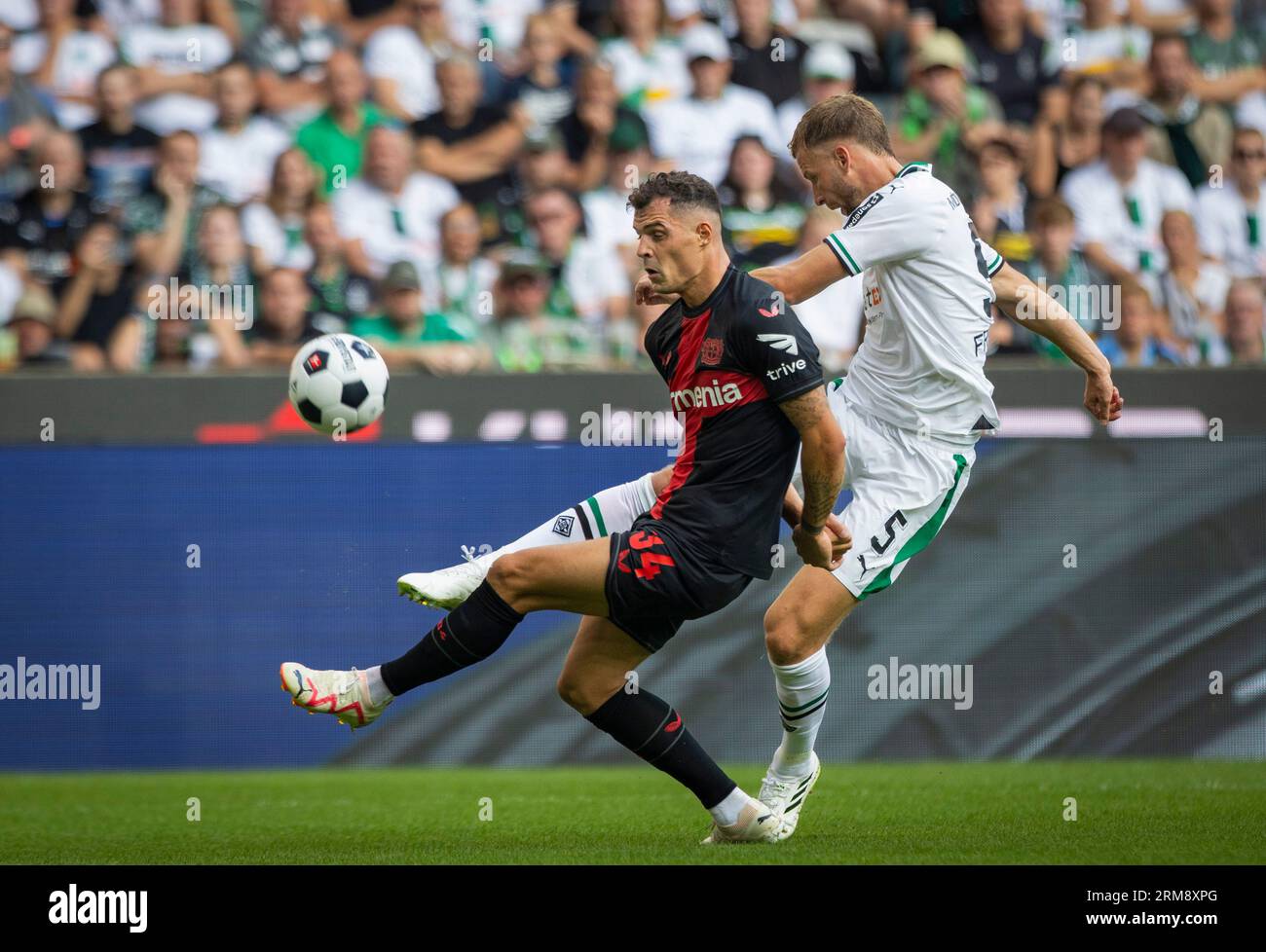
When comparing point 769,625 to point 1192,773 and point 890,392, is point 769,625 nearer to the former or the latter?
point 890,392

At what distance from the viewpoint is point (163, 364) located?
9.88 metres

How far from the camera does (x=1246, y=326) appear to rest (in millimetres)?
Answer: 10016

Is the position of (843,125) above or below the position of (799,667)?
above

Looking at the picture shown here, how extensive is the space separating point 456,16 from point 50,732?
5.46 m

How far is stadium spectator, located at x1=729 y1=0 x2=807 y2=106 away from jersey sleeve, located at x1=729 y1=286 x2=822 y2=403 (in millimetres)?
6214

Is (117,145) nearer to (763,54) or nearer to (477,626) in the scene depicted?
(763,54)

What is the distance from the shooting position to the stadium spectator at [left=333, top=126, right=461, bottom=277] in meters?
10.5

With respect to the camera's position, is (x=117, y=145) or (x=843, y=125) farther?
(x=117, y=145)

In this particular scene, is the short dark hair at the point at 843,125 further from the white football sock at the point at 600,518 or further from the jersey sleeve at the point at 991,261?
the white football sock at the point at 600,518

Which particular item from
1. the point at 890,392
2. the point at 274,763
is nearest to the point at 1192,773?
the point at 890,392

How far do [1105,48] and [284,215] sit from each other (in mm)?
5561

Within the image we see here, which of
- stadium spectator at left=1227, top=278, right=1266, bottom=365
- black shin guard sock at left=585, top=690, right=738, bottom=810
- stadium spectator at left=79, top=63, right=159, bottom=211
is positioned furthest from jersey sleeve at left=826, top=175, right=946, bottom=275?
stadium spectator at left=79, top=63, right=159, bottom=211

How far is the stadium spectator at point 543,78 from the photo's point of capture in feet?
36.8

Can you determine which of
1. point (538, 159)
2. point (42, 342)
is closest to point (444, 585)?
point (42, 342)
